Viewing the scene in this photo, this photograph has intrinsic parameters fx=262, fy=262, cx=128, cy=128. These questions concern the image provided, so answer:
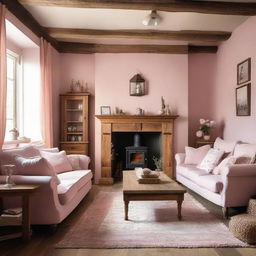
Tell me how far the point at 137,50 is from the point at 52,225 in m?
4.29

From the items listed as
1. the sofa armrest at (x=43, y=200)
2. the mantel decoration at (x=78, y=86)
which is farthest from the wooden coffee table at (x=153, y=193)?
the mantel decoration at (x=78, y=86)

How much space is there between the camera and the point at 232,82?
5.32 metres

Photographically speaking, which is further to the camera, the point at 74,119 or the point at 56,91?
the point at 74,119

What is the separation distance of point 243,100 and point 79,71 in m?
3.68

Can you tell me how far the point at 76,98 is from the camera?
5.94 meters

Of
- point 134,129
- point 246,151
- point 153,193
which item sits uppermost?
point 134,129

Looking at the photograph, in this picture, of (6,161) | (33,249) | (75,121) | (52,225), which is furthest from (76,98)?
(33,249)

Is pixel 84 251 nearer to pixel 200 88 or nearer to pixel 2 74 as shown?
pixel 2 74

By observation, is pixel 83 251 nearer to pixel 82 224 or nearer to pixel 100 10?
pixel 82 224

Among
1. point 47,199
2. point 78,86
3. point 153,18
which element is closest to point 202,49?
point 153,18

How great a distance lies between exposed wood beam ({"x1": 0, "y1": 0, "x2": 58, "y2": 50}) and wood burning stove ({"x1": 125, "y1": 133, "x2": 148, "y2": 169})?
2.90 meters

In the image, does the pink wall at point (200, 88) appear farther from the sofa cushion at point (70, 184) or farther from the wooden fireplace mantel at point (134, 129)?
the sofa cushion at point (70, 184)

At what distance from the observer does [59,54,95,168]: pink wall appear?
20.4 ft

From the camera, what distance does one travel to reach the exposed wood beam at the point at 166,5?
3.76 meters
